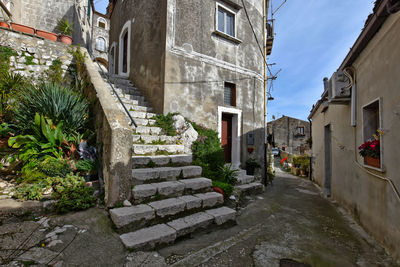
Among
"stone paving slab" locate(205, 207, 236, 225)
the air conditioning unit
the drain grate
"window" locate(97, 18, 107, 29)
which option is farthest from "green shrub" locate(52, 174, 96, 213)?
"window" locate(97, 18, 107, 29)

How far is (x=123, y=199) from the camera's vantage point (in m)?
2.91

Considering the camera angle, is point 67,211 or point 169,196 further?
point 169,196

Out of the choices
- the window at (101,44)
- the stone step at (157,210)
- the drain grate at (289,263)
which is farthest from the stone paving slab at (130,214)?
the window at (101,44)

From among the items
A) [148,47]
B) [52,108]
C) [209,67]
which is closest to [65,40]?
[148,47]

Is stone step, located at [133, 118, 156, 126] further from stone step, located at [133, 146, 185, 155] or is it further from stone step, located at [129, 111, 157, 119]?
stone step, located at [133, 146, 185, 155]

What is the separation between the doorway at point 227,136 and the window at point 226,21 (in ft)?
11.1

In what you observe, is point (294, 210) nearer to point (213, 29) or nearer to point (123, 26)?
point (213, 29)

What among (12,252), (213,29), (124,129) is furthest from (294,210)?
(213,29)

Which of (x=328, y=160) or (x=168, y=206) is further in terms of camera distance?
(x=328, y=160)

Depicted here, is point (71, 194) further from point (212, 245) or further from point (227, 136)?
point (227, 136)

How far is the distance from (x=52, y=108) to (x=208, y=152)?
12.1ft

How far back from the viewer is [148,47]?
22.4 feet

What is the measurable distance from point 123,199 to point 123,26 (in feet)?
29.3

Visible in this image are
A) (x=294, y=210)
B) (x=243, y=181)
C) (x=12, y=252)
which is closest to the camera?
(x=12, y=252)
